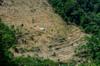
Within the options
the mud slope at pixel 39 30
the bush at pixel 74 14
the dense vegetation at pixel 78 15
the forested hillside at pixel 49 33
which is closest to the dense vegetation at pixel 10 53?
the forested hillside at pixel 49 33

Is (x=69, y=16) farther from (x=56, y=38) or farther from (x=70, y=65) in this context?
(x=70, y=65)

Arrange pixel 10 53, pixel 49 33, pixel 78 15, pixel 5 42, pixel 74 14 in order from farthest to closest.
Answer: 1. pixel 78 15
2. pixel 74 14
3. pixel 49 33
4. pixel 10 53
5. pixel 5 42

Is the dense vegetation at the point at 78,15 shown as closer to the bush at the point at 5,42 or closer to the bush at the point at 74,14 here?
the bush at the point at 74,14

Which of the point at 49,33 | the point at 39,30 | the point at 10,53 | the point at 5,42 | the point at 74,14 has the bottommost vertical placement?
the point at 49,33

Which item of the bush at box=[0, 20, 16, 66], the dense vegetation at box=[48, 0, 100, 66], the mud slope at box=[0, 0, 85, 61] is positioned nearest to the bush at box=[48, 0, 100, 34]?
the dense vegetation at box=[48, 0, 100, 66]

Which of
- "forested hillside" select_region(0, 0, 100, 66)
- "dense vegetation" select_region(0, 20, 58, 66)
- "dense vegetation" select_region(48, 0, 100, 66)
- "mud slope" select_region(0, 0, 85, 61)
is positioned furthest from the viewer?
"dense vegetation" select_region(48, 0, 100, 66)

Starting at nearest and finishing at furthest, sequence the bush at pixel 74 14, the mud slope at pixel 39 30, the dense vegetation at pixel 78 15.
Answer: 1. the mud slope at pixel 39 30
2. the dense vegetation at pixel 78 15
3. the bush at pixel 74 14

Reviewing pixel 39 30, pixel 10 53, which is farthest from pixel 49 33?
pixel 10 53

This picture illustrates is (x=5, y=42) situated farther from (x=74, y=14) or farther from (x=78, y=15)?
(x=78, y=15)

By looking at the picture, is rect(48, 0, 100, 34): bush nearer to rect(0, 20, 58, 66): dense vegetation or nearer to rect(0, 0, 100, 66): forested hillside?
rect(0, 0, 100, 66): forested hillside
